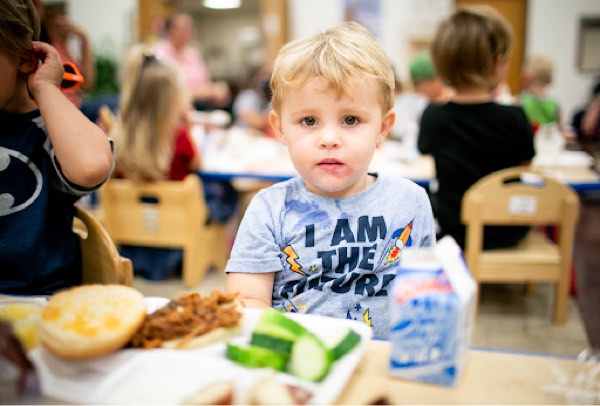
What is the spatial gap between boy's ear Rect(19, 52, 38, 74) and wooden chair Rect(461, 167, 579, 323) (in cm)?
188

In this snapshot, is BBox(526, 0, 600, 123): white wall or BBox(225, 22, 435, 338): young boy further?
BBox(526, 0, 600, 123): white wall

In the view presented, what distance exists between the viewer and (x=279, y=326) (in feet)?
2.61

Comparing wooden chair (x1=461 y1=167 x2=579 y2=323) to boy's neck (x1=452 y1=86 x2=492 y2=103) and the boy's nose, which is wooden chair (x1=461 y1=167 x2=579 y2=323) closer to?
boy's neck (x1=452 y1=86 x2=492 y2=103)

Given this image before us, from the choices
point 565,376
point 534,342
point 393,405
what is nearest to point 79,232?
point 393,405

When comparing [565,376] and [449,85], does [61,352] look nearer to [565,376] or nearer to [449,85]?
[565,376]

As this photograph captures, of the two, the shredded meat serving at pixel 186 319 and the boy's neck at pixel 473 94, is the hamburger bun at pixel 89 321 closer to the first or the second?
the shredded meat serving at pixel 186 319

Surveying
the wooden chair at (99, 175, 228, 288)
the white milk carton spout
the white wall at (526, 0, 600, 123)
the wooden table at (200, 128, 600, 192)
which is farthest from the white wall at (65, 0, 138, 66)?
the white milk carton spout

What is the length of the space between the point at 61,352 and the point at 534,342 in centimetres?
247

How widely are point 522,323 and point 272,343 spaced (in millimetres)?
2495

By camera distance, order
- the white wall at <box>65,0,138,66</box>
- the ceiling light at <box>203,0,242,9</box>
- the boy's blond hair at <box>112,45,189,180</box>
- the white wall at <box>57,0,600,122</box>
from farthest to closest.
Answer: the ceiling light at <box>203,0,242,9</box> → the white wall at <box>57,0,600,122</box> → the white wall at <box>65,0,138,66</box> → the boy's blond hair at <box>112,45,189,180</box>

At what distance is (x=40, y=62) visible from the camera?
1.15 metres

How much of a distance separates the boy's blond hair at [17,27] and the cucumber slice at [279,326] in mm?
795

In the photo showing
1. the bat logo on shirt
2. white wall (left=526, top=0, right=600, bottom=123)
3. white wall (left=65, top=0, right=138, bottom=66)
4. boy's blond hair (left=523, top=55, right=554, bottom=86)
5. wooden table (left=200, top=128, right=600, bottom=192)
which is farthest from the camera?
white wall (left=526, top=0, right=600, bottom=123)

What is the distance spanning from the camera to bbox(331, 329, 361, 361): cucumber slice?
76 cm
